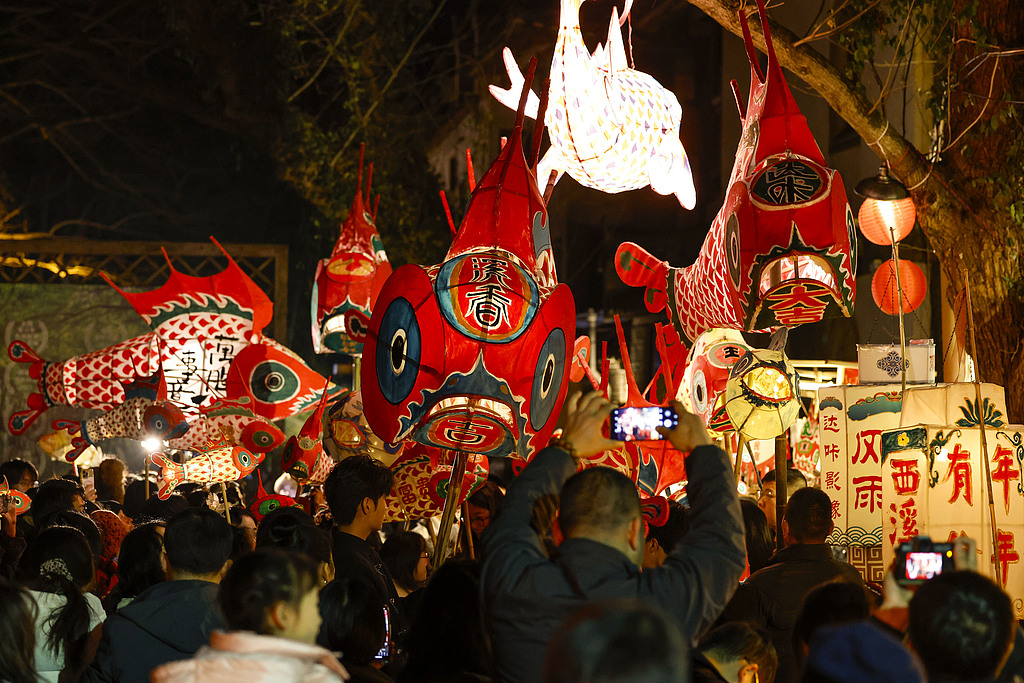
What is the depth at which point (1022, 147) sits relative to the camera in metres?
6.03

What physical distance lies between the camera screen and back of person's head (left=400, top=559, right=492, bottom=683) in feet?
3.62

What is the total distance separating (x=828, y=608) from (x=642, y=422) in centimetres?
63

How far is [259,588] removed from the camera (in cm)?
231

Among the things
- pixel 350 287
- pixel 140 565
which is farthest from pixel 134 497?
pixel 140 565

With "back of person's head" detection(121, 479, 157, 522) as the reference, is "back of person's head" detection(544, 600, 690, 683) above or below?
below

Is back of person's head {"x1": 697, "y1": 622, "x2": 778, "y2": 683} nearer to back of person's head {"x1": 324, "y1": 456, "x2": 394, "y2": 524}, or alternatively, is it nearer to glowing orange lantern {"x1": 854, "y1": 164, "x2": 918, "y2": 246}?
back of person's head {"x1": 324, "y1": 456, "x2": 394, "y2": 524}

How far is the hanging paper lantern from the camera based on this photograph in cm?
626

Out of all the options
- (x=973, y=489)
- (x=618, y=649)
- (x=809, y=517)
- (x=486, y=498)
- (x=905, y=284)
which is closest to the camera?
(x=618, y=649)

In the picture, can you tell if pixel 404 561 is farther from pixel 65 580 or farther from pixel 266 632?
pixel 266 632

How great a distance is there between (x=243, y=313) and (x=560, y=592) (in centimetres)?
783

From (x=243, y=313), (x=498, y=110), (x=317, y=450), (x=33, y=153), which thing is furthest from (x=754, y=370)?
(x=33, y=153)

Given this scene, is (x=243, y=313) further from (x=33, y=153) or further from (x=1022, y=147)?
(x=33, y=153)

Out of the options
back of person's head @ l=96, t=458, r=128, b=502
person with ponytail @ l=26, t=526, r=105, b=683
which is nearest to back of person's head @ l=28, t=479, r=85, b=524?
back of person's head @ l=96, t=458, r=128, b=502

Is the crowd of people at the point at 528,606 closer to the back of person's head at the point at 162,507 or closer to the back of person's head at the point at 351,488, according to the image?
the back of person's head at the point at 351,488
